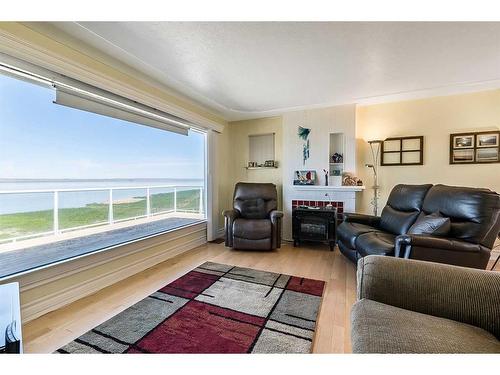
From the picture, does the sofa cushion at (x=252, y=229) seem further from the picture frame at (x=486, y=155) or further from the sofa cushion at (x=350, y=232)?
the picture frame at (x=486, y=155)

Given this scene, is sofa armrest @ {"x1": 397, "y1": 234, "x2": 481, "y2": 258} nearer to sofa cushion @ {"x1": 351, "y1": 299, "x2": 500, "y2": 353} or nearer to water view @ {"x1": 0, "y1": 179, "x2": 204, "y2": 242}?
sofa cushion @ {"x1": 351, "y1": 299, "x2": 500, "y2": 353}

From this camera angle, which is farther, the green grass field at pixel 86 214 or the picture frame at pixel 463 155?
the picture frame at pixel 463 155

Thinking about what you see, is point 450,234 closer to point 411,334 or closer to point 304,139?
point 411,334

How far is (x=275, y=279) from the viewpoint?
2.37 metres

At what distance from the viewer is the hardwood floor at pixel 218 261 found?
1.50 meters

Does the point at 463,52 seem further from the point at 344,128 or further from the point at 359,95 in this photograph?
the point at 344,128

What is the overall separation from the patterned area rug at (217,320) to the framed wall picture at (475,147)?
2.71m

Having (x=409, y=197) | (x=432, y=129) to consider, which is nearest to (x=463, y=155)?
(x=432, y=129)

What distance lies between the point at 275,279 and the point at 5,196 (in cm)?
249

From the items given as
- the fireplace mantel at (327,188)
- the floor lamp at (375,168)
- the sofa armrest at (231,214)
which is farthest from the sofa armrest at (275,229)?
the floor lamp at (375,168)

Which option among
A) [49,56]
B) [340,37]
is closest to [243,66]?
[340,37]

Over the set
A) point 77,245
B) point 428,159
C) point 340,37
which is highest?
point 340,37

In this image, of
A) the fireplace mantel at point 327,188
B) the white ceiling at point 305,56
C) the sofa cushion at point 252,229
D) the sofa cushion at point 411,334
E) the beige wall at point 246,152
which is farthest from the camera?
the beige wall at point 246,152
